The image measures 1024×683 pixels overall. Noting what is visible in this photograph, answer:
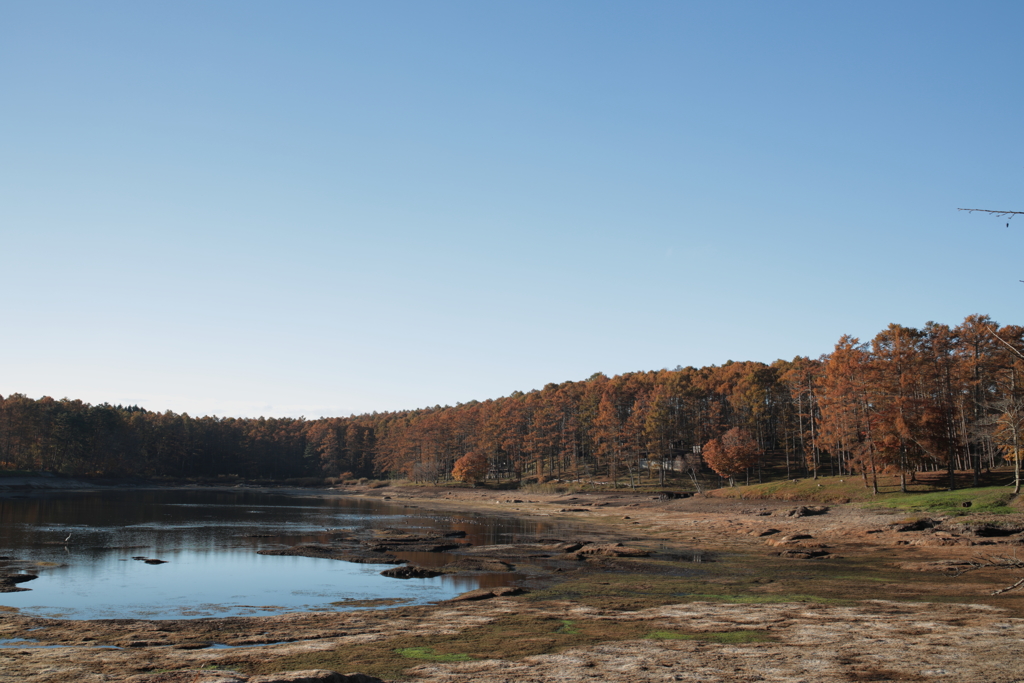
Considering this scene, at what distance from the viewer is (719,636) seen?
17859mm

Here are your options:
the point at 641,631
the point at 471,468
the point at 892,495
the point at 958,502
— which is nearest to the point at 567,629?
the point at 641,631

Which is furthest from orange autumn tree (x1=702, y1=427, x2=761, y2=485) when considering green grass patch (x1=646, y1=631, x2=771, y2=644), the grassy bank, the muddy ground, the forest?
green grass patch (x1=646, y1=631, x2=771, y2=644)

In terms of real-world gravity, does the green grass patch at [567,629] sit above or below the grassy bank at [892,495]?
above

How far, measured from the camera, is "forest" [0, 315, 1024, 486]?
64.4 metres

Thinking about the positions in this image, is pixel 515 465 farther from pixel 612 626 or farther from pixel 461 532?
pixel 612 626

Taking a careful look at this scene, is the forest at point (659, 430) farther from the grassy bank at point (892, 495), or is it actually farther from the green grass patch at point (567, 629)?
the green grass patch at point (567, 629)

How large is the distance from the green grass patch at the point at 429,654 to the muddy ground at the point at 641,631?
2.0 inches

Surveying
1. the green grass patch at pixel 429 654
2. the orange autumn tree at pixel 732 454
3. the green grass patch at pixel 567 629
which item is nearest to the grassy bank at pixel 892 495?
the orange autumn tree at pixel 732 454

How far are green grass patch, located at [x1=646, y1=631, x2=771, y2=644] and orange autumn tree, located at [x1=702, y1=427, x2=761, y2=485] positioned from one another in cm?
7015

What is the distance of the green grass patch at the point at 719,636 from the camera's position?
1729 cm

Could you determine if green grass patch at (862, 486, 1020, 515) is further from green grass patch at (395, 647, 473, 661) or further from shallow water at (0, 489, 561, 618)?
green grass patch at (395, 647, 473, 661)

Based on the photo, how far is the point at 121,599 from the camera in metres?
25.8

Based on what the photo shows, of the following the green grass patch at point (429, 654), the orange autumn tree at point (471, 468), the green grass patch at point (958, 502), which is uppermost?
the green grass patch at point (429, 654)

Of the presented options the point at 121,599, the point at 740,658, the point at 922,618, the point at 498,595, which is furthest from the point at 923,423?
the point at 121,599
